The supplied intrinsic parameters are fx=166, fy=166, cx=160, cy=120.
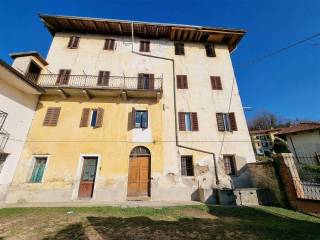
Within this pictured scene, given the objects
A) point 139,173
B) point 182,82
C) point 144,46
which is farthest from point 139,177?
point 144,46

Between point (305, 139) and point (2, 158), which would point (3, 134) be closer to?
point (2, 158)

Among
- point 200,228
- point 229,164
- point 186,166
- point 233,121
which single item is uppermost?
point 233,121

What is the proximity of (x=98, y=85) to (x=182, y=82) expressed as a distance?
7.39 m

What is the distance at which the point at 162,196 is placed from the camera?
11.4 m

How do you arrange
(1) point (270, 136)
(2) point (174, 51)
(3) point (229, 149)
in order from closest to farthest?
1. (3) point (229, 149)
2. (2) point (174, 51)
3. (1) point (270, 136)

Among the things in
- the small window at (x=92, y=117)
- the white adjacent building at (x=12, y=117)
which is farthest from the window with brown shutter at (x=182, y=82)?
the white adjacent building at (x=12, y=117)

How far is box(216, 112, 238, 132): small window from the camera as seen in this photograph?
13711 mm

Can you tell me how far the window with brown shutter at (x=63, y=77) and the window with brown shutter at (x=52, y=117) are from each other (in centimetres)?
256

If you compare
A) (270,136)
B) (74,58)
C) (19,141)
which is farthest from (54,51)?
(270,136)

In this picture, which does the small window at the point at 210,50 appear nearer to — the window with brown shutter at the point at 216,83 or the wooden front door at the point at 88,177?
the window with brown shutter at the point at 216,83

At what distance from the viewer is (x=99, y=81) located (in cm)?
1452

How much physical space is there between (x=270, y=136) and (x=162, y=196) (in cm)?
4246

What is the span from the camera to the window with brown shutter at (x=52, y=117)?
41.0 feet

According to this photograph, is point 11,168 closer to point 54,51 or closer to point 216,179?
point 54,51
